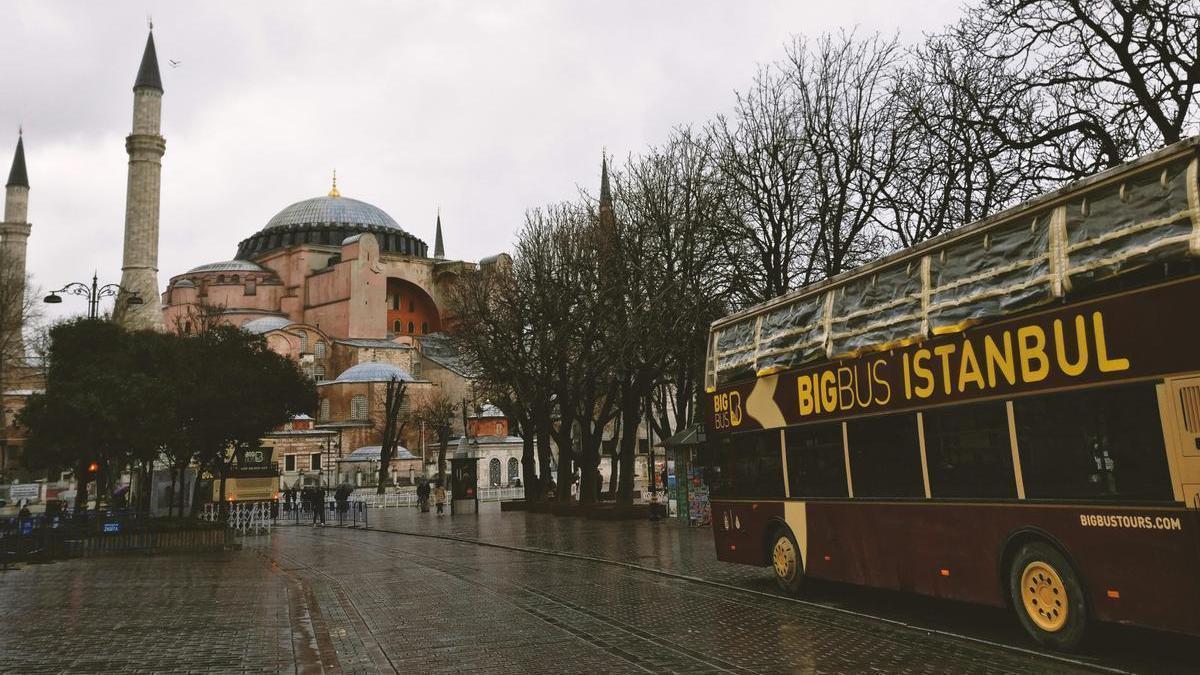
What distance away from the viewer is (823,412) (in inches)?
414

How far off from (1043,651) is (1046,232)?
3.48 meters

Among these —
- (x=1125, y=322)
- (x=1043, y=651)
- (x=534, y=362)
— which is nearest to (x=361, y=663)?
(x=1043, y=651)

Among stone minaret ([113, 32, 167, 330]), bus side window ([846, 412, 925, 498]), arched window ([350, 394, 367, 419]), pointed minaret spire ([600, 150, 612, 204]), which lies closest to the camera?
bus side window ([846, 412, 925, 498])

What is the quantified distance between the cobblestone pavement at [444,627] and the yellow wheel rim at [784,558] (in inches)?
16.9

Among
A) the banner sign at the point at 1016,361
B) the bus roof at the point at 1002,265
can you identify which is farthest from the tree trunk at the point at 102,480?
the banner sign at the point at 1016,361

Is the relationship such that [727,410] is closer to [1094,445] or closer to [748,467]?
[748,467]

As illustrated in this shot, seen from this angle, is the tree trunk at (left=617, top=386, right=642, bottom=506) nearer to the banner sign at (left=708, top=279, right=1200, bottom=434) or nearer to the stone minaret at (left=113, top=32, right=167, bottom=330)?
the banner sign at (left=708, top=279, right=1200, bottom=434)

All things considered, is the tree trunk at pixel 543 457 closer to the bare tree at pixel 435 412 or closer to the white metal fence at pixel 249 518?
the white metal fence at pixel 249 518

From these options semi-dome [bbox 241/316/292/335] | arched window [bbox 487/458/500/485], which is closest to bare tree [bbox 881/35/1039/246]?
arched window [bbox 487/458/500/485]

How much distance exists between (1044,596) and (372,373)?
72.7m

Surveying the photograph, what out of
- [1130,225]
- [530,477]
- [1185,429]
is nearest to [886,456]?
[1185,429]

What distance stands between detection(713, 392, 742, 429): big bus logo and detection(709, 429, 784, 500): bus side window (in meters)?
0.20

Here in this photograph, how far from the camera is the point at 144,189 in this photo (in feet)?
211

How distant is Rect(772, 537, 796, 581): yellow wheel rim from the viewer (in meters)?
11.3
